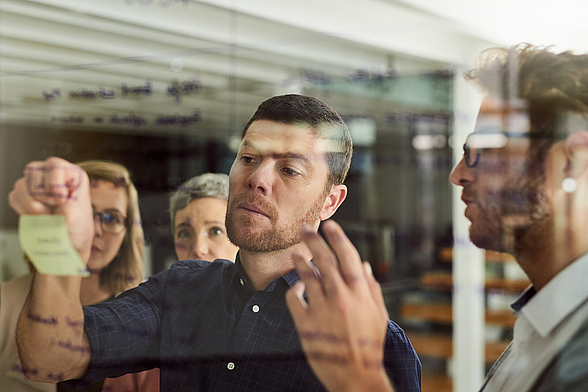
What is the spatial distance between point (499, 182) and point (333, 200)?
0.18 m

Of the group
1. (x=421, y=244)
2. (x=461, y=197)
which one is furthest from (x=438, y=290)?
(x=461, y=197)

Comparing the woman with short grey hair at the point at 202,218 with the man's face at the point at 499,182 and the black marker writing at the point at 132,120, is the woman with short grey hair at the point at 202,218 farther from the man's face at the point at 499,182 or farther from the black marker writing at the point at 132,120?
the man's face at the point at 499,182

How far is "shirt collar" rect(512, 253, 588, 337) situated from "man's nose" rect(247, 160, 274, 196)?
0.99 ft

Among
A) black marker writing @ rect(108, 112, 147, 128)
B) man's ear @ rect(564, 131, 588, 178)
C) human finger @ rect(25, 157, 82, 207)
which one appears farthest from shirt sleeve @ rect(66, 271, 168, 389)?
man's ear @ rect(564, 131, 588, 178)

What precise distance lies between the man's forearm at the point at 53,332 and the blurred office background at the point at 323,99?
0.35 ft

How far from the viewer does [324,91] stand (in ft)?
2.11

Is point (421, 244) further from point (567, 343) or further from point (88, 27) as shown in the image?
point (88, 27)

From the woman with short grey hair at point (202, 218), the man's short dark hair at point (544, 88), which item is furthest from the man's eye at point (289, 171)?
the man's short dark hair at point (544, 88)

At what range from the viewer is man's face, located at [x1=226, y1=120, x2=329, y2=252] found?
539 mm

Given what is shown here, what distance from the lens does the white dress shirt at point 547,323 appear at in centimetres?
44

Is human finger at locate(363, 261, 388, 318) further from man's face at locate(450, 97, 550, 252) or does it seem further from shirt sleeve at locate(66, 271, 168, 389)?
shirt sleeve at locate(66, 271, 168, 389)

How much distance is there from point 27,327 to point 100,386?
0.14 metres

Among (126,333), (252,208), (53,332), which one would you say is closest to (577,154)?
(252,208)

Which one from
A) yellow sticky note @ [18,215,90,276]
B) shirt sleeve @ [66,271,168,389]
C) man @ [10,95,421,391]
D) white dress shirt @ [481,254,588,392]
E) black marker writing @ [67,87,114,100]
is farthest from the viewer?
black marker writing @ [67,87,114,100]
